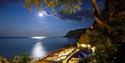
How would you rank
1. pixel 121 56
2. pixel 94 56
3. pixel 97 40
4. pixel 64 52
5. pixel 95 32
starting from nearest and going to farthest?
pixel 121 56, pixel 94 56, pixel 64 52, pixel 97 40, pixel 95 32

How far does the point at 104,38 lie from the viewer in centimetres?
1947

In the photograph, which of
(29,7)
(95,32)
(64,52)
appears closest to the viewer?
(29,7)

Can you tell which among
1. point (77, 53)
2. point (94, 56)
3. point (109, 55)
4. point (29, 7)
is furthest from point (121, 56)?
point (29, 7)

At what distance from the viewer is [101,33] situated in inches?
805

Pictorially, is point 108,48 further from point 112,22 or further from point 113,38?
point 112,22

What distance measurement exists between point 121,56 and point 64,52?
752 centimetres

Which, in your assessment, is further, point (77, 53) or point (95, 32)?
point (95, 32)

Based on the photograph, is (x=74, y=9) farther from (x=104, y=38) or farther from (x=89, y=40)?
(x=89, y=40)

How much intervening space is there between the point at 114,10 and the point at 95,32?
2.69 metres

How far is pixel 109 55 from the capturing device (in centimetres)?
1208

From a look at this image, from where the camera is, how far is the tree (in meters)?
12.5

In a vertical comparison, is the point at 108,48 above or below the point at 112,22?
below

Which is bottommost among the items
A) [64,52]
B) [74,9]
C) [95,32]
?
[64,52]

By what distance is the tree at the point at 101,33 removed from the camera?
12.5 m
